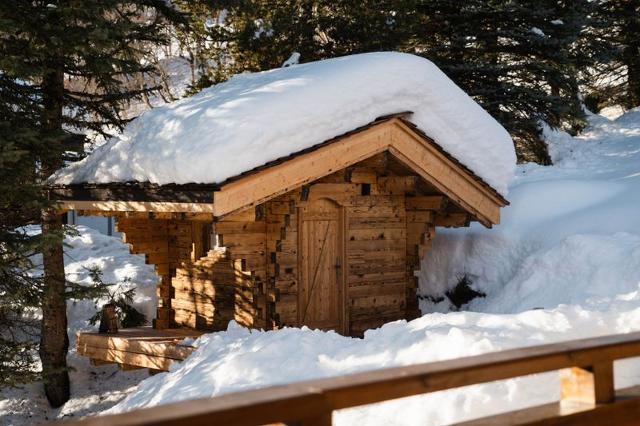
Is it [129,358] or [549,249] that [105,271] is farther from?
[549,249]

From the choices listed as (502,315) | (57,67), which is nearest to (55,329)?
(57,67)

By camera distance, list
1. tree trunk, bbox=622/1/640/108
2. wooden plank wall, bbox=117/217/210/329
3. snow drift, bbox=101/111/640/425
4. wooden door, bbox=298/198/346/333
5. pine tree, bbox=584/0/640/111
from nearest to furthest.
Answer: snow drift, bbox=101/111/640/425, wooden door, bbox=298/198/346/333, wooden plank wall, bbox=117/217/210/329, pine tree, bbox=584/0/640/111, tree trunk, bbox=622/1/640/108

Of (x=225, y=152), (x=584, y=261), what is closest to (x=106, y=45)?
(x=225, y=152)

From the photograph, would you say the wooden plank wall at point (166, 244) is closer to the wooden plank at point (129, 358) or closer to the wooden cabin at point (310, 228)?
the wooden cabin at point (310, 228)

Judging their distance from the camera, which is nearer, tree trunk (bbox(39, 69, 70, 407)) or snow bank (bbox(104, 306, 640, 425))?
snow bank (bbox(104, 306, 640, 425))

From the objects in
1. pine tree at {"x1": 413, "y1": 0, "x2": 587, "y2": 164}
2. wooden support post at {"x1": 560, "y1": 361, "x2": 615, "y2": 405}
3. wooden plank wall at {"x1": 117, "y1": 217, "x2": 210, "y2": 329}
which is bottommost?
wooden support post at {"x1": 560, "y1": 361, "x2": 615, "y2": 405}

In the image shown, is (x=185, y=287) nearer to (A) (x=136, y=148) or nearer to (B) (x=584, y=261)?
(A) (x=136, y=148)

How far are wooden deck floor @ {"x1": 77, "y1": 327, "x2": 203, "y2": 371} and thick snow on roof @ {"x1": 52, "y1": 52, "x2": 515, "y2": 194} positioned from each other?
247cm

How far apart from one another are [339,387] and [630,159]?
1932 centimetres

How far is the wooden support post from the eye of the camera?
11.2ft

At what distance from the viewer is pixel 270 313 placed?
1209 cm

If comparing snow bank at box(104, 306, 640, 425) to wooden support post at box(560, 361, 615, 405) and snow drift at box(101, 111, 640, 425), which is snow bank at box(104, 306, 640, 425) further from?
wooden support post at box(560, 361, 615, 405)

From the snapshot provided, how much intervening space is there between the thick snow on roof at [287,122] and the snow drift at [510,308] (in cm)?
156

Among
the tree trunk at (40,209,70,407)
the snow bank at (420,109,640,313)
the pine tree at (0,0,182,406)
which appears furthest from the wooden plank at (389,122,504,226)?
the tree trunk at (40,209,70,407)
